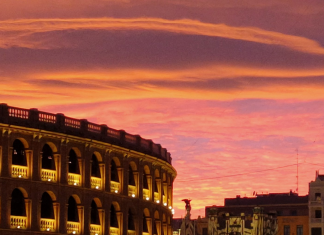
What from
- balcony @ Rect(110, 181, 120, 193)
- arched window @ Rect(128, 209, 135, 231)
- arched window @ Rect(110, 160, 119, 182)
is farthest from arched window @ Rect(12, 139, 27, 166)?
arched window @ Rect(128, 209, 135, 231)

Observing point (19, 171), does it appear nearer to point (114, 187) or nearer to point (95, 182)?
point (95, 182)

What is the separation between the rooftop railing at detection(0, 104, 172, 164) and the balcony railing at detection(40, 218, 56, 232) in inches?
345

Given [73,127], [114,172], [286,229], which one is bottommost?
[286,229]

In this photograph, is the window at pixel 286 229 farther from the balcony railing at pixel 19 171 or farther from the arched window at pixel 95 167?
the balcony railing at pixel 19 171

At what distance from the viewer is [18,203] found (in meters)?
97.4

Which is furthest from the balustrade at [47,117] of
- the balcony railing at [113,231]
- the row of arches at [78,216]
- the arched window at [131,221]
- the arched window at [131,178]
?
the arched window at [131,221]

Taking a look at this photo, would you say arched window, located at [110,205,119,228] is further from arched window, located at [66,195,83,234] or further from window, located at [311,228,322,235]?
window, located at [311,228,322,235]

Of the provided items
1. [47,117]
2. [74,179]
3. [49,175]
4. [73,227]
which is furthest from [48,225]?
[47,117]

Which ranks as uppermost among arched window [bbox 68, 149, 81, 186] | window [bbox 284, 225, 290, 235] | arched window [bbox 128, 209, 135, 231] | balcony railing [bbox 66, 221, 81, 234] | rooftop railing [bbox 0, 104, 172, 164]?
rooftop railing [bbox 0, 104, 172, 164]

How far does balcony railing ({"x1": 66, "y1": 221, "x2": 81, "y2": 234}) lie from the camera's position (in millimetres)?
102125

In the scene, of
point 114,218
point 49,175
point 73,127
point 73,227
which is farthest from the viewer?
point 114,218

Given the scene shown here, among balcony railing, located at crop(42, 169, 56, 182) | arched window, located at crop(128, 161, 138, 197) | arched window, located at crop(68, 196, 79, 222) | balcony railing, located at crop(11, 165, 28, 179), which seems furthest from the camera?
arched window, located at crop(128, 161, 138, 197)

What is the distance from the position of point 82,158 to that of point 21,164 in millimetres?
8576

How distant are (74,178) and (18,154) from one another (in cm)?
748
